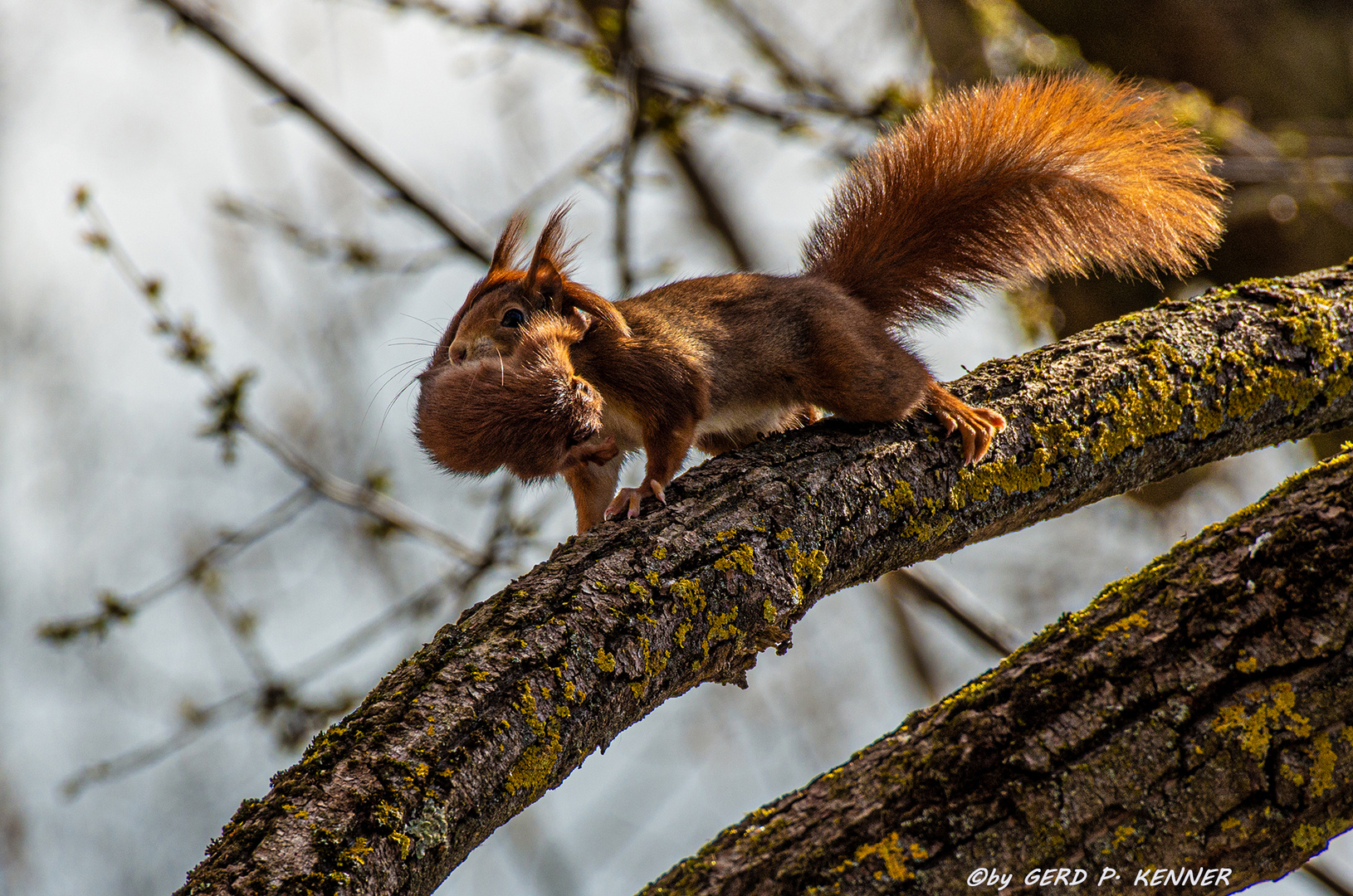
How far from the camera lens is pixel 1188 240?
2.77 metres

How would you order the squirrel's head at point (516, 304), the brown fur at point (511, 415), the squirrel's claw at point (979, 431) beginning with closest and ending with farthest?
1. the brown fur at point (511, 415)
2. the squirrel's claw at point (979, 431)
3. the squirrel's head at point (516, 304)

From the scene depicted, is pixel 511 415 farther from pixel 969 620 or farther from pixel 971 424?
pixel 969 620

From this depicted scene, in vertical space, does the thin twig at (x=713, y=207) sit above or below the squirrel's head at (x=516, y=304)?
above

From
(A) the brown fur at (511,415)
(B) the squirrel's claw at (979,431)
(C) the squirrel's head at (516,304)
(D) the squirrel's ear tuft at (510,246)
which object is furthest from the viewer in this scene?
(D) the squirrel's ear tuft at (510,246)

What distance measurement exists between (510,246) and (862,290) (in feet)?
3.56

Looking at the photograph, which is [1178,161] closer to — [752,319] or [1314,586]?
[752,319]

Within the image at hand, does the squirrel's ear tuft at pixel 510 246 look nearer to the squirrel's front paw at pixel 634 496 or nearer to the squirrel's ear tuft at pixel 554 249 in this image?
the squirrel's ear tuft at pixel 554 249

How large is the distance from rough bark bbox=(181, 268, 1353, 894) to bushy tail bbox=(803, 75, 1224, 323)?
36 cm

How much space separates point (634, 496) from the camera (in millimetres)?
2246

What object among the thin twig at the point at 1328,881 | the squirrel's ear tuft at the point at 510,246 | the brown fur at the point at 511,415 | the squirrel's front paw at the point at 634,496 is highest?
the squirrel's ear tuft at the point at 510,246

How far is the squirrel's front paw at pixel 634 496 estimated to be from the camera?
2.17 m

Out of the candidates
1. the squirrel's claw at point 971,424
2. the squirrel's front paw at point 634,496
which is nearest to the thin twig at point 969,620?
the squirrel's claw at point 971,424

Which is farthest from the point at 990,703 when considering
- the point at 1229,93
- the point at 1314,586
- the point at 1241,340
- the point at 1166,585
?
the point at 1229,93

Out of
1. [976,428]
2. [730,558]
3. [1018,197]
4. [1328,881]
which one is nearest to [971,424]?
[976,428]
